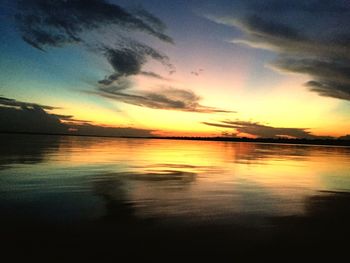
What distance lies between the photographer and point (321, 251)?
7.46 meters

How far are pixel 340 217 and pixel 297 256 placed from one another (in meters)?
4.85

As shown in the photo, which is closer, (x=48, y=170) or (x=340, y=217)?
(x=340, y=217)

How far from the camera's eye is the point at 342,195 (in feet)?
50.8

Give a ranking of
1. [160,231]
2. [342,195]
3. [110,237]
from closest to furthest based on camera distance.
A: [110,237], [160,231], [342,195]

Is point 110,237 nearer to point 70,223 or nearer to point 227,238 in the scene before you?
point 70,223

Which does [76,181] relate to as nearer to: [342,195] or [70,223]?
[70,223]

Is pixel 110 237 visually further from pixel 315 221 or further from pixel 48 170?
pixel 48 170

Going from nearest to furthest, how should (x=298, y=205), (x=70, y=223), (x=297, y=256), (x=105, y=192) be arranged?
(x=297, y=256), (x=70, y=223), (x=298, y=205), (x=105, y=192)

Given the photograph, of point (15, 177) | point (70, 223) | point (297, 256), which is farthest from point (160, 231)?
point (15, 177)

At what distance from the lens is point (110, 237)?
7.97 metres

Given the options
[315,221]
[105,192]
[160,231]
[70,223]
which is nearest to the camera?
[160,231]

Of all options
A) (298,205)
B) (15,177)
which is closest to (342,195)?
(298,205)

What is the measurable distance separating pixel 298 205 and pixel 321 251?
5516 mm

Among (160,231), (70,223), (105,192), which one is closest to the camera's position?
→ (160,231)
